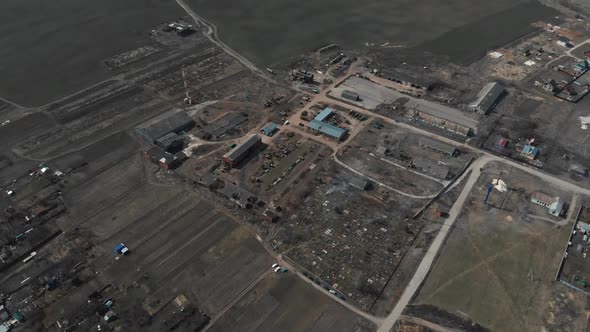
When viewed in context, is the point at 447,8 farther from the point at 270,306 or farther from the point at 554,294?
the point at 270,306

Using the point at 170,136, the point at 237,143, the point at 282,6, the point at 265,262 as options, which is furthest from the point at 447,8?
the point at 265,262

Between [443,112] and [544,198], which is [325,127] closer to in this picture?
[443,112]

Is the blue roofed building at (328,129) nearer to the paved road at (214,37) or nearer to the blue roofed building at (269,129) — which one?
the blue roofed building at (269,129)

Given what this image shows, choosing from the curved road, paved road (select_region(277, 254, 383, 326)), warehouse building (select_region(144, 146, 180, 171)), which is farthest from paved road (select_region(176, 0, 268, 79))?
paved road (select_region(277, 254, 383, 326))

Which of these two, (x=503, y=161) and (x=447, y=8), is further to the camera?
A: (x=447, y=8)

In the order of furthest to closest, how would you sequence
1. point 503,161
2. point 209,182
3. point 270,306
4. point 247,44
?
point 247,44 < point 503,161 < point 209,182 < point 270,306

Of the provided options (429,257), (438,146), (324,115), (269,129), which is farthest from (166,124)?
(429,257)

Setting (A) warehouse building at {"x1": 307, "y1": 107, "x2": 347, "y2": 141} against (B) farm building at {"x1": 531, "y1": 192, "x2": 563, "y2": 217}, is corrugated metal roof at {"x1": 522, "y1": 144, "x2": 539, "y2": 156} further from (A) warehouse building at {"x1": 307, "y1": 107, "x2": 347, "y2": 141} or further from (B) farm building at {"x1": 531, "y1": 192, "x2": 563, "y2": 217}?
(A) warehouse building at {"x1": 307, "y1": 107, "x2": 347, "y2": 141}
